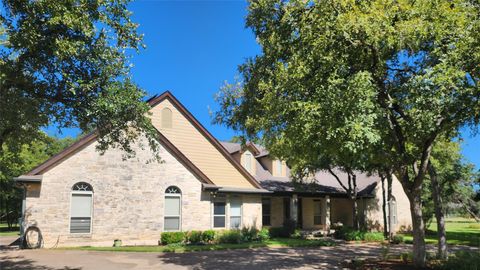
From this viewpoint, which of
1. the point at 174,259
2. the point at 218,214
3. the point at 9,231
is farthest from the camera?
the point at 9,231

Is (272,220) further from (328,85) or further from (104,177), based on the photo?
(328,85)

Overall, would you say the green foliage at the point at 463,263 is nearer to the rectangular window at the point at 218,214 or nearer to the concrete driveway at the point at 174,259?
the concrete driveway at the point at 174,259

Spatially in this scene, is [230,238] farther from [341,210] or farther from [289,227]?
[341,210]

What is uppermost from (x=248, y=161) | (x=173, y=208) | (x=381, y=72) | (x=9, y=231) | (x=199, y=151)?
(x=381, y=72)

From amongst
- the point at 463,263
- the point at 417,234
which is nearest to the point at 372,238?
the point at 417,234

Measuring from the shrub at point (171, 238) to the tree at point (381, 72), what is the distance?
1054 cm

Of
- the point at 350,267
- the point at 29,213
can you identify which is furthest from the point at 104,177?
the point at 350,267

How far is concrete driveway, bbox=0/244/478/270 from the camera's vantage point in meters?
14.0

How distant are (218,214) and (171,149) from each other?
16.8 ft

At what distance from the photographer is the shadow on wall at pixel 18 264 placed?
13164 mm

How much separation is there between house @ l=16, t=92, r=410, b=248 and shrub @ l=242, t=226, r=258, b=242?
0.69m

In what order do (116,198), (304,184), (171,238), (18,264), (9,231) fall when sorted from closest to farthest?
(18,264) < (116,198) < (171,238) < (304,184) < (9,231)

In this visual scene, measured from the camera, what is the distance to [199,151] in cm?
2539

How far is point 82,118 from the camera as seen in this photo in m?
11.0
